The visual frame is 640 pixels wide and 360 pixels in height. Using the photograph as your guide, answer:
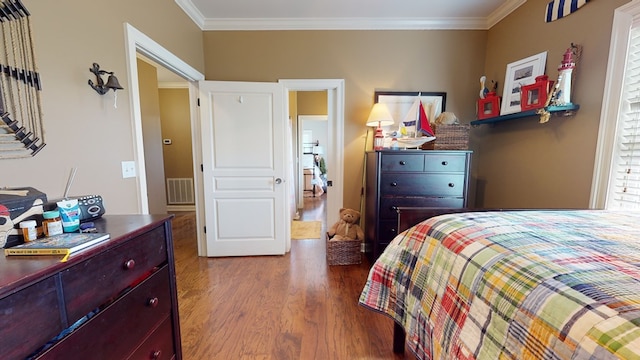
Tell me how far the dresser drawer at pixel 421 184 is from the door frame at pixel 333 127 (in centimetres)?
67

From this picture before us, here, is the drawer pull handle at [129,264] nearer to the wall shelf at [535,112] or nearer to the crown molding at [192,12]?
the crown molding at [192,12]

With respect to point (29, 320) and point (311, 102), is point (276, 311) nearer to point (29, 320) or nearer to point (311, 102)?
point (29, 320)

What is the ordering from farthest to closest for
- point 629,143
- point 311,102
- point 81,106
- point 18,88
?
1. point 311,102
2. point 629,143
3. point 81,106
4. point 18,88

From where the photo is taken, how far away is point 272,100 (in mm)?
2689

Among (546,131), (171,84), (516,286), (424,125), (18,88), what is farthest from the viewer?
(171,84)

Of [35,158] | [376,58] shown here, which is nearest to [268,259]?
[35,158]

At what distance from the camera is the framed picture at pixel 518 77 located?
208cm

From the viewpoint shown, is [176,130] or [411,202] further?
[176,130]

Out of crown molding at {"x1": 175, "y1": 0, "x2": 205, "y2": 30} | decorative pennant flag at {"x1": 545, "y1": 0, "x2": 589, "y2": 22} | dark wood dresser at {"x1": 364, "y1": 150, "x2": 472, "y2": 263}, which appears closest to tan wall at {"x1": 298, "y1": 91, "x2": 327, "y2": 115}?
crown molding at {"x1": 175, "y1": 0, "x2": 205, "y2": 30}

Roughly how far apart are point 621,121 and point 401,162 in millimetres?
1402

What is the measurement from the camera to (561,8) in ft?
6.20

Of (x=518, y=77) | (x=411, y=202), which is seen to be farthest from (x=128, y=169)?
(x=518, y=77)

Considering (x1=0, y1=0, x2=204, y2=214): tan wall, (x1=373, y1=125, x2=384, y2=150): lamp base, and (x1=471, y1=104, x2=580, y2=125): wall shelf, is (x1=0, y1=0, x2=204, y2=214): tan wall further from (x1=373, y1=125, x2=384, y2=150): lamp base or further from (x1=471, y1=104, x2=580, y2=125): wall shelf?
(x1=471, y1=104, x2=580, y2=125): wall shelf

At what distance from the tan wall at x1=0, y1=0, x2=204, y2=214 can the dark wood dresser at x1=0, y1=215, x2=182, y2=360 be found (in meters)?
0.37
